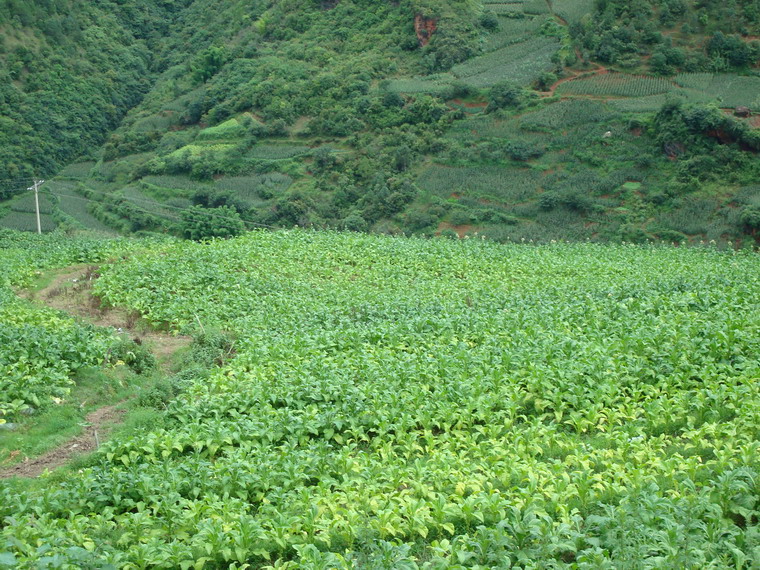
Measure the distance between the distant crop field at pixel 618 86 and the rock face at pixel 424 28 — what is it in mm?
14412

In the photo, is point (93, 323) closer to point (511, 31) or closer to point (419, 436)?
point (419, 436)

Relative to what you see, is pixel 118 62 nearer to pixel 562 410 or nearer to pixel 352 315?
pixel 352 315

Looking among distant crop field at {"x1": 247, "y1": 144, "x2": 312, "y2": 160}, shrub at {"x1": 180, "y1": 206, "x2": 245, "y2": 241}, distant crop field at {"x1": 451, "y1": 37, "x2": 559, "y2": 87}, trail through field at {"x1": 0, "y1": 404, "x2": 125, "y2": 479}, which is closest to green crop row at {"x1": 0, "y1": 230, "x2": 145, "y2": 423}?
trail through field at {"x1": 0, "y1": 404, "x2": 125, "y2": 479}

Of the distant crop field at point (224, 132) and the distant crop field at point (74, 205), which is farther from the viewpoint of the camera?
the distant crop field at point (224, 132)

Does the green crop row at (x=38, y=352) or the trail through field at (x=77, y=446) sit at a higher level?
the green crop row at (x=38, y=352)

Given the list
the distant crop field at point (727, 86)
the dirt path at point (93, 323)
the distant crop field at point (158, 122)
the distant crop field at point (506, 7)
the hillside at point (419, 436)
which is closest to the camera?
the hillside at point (419, 436)

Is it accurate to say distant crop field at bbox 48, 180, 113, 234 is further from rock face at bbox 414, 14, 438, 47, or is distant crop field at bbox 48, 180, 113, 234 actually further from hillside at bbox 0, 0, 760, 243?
rock face at bbox 414, 14, 438, 47

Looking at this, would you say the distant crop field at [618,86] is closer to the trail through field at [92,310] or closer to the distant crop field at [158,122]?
the distant crop field at [158,122]

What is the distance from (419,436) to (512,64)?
45522 millimetres

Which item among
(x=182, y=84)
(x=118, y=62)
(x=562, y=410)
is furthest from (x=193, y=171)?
(x=562, y=410)

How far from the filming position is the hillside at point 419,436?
5.87 m

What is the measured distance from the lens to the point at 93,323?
14.8m

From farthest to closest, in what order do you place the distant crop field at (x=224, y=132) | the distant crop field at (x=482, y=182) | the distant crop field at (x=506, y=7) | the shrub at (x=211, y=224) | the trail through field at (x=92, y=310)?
the distant crop field at (x=506, y=7)
the distant crop field at (x=224, y=132)
the distant crop field at (x=482, y=182)
the shrub at (x=211, y=224)
the trail through field at (x=92, y=310)

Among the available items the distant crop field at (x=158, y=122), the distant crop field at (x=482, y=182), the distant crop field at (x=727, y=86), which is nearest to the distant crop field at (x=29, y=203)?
the distant crop field at (x=158, y=122)
